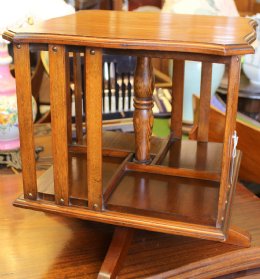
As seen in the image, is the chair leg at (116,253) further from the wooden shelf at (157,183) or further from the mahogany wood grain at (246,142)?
the mahogany wood grain at (246,142)

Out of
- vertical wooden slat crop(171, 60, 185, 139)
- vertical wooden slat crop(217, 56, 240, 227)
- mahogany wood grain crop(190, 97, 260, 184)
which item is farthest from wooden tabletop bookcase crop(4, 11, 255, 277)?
mahogany wood grain crop(190, 97, 260, 184)

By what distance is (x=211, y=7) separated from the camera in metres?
1.32

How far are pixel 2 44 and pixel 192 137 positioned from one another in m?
0.45

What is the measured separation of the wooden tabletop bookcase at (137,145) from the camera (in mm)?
538

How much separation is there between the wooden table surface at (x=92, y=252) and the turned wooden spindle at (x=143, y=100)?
6.3 inches

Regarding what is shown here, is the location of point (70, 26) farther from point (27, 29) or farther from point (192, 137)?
point (192, 137)

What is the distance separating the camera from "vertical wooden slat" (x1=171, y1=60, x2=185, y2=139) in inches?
34.1

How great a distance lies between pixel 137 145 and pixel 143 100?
77mm

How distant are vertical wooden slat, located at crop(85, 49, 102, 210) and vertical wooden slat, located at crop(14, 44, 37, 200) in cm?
8

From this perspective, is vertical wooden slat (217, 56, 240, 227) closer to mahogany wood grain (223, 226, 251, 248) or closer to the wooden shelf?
the wooden shelf

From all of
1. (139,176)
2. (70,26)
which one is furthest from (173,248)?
(70,26)

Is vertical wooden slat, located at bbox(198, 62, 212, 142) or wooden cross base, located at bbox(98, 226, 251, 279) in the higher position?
vertical wooden slat, located at bbox(198, 62, 212, 142)

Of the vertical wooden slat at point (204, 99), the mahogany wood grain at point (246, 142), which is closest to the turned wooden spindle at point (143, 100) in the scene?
the vertical wooden slat at point (204, 99)

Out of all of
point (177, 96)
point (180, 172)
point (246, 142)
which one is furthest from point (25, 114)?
point (246, 142)
